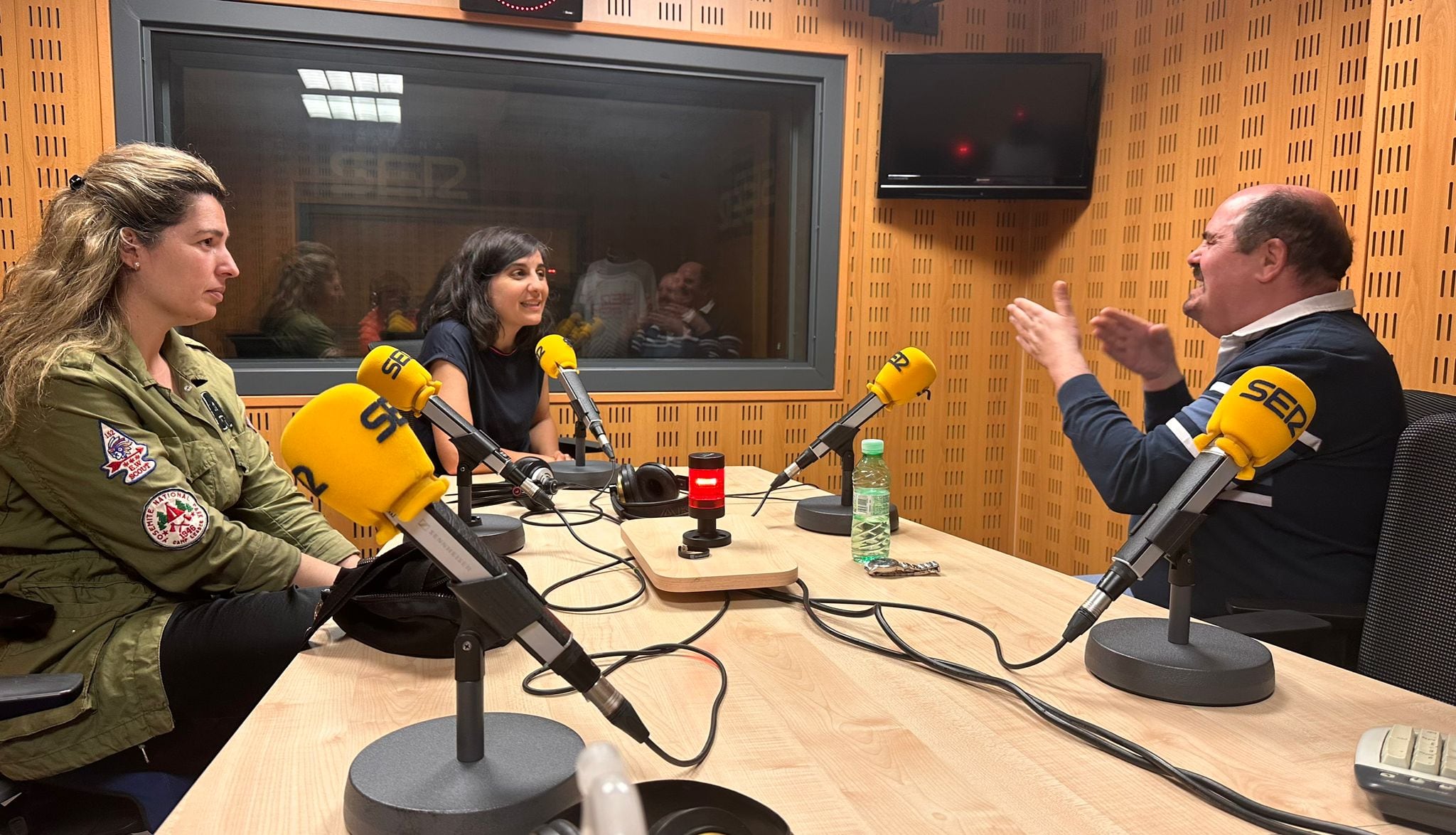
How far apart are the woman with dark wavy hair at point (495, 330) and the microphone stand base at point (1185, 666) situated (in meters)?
1.98

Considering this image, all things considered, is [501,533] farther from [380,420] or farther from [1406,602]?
[1406,602]

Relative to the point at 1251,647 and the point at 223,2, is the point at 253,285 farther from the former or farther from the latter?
the point at 1251,647

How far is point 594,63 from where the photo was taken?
141 inches

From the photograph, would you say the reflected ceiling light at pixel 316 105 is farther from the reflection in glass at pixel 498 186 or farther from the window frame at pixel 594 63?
the window frame at pixel 594 63

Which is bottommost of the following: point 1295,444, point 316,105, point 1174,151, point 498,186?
point 1295,444

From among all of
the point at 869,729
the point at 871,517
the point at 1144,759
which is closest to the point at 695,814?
the point at 869,729

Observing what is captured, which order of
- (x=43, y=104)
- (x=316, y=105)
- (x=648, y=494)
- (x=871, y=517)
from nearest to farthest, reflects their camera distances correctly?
1. (x=871, y=517)
2. (x=648, y=494)
3. (x=43, y=104)
4. (x=316, y=105)

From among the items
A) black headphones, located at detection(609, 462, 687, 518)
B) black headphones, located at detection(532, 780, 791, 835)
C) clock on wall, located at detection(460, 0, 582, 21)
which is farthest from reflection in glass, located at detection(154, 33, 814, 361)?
black headphones, located at detection(532, 780, 791, 835)

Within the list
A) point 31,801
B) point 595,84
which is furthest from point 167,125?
point 31,801

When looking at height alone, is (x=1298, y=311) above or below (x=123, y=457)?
above

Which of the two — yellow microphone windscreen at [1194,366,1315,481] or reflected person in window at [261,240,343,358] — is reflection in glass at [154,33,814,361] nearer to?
reflected person in window at [261,240,343,358]

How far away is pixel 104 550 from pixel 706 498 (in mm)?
957

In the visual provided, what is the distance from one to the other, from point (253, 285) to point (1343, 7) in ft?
12.3

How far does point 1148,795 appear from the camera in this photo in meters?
0.81
